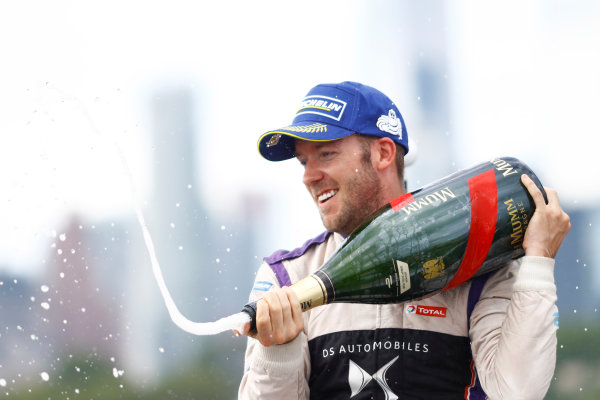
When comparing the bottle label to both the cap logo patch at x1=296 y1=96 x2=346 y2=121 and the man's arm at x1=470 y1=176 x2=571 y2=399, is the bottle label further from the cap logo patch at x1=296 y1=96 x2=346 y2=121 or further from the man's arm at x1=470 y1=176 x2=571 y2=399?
the cap logo patch at x1=296 y1=96 x2=346 y2=121

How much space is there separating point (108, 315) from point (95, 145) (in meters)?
0.91

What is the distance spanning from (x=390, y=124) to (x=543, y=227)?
1.77 ft

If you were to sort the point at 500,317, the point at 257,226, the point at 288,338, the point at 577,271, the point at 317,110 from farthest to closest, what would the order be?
the point at 257,226
the point at 577,271
the point at 317,110
the point at 500,317
the point at 288,338

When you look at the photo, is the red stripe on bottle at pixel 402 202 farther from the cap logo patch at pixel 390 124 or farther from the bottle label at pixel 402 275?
the cap logo patch at pixel 390 124

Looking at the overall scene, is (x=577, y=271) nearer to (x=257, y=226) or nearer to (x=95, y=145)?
(x=257, y=226)

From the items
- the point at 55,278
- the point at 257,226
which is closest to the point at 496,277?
the point at 257,226

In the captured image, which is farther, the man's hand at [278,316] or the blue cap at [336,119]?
the blue cap at [336,119]

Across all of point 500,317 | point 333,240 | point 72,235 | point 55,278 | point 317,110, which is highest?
point 317,110

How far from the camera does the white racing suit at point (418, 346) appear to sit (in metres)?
1.55

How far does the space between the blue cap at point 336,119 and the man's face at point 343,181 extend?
43 mm

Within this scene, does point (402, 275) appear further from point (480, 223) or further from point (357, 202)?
point (357, 202)

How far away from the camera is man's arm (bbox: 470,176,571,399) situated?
4.98ft

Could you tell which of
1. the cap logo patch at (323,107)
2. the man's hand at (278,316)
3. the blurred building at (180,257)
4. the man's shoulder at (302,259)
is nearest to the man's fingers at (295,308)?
the man's hand at (278,316)

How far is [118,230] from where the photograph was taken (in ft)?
12.2
